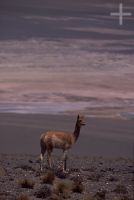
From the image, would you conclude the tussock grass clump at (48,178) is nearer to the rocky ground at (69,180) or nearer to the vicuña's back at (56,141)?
the rocky ground at (69,180)

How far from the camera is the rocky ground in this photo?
17.9m

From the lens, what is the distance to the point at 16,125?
29.1 m

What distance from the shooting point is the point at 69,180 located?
771 inches

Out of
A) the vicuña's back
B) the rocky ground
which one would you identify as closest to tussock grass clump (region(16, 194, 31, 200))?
the rocky ground

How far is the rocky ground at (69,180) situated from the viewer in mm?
17859

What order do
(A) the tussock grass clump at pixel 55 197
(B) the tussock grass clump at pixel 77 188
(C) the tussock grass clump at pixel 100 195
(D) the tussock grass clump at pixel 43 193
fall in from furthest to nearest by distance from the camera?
(B) the tussock grass clump at pixel 77 188 < (D) the tussock grass clump at pixel 43 193 < (C) the tussock grass clump at pixel 100 195 < (A) the tussock grass clump at pixel 55 197

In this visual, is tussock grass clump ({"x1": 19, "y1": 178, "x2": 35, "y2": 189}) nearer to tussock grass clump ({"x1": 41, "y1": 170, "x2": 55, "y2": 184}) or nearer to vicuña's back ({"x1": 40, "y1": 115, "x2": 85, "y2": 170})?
tussock grass clump ({"x1": 41, "y1": 170, "x2": 55, "y2": 184})

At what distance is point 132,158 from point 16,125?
619 cm

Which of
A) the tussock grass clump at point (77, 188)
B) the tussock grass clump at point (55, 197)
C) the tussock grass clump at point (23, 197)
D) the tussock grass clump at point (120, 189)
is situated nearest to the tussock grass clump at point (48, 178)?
the tussock grass clump at point (77, 188)

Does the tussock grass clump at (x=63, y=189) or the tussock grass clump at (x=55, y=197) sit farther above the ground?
the tussock grass clump at (x=63, y=189)

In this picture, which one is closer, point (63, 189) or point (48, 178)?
point (63, 189)

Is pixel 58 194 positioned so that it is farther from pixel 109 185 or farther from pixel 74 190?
pixel 109 185

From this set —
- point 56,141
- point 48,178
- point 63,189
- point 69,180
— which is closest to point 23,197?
point 63,189

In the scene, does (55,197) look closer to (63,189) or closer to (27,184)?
(63,189)
